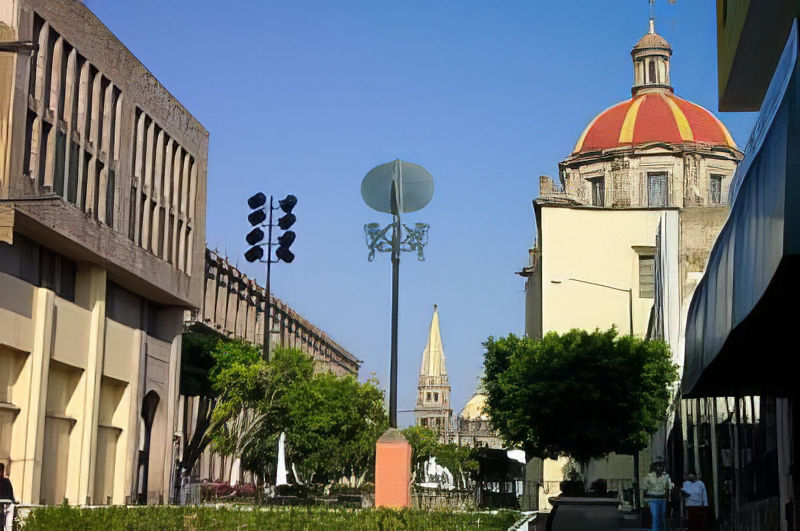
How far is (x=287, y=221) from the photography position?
150 ft

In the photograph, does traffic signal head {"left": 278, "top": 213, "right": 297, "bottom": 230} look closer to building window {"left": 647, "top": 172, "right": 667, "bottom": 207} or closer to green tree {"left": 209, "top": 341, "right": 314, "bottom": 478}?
green tree {"left": 209, "top": 341, "right": 314, "bottom": 478}

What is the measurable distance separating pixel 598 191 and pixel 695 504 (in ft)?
Result: 199

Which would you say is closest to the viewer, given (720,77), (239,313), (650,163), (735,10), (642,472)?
(735,10)

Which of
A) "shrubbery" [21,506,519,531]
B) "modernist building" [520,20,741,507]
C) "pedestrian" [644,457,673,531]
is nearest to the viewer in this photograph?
"shrubbery" [21,506,519,531]

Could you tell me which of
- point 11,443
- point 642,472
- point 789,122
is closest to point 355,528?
point 789,122

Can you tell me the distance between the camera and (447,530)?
55.8 feet

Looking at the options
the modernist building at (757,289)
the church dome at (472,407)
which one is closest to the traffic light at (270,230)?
the modernist building at (757,289)

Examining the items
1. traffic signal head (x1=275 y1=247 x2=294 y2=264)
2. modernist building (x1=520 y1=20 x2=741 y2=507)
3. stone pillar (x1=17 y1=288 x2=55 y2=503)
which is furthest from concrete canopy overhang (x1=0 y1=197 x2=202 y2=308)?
modernist building (x1=520 y1=20 x2=741 y2=507)

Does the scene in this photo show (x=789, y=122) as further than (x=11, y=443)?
No

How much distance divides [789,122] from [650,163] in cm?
7390

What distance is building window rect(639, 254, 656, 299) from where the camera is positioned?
234 ft

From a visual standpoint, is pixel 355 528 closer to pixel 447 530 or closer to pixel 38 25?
pixel 447 530

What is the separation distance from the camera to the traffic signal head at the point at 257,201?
46062 millimetres

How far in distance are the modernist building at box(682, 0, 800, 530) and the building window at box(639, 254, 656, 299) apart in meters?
44.1
